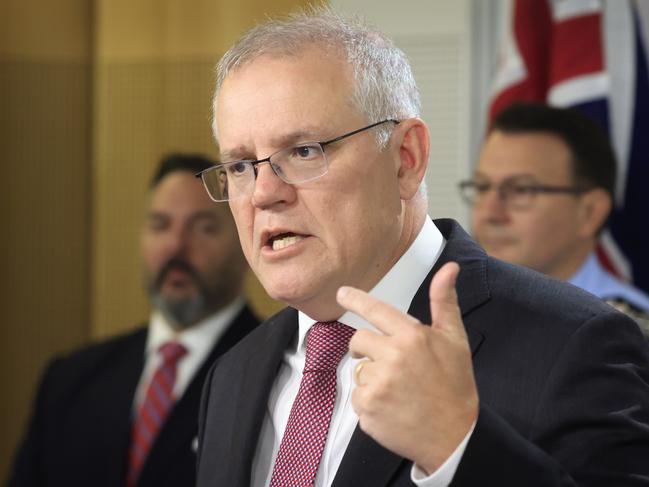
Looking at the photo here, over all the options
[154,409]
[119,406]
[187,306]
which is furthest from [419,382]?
[187,306]

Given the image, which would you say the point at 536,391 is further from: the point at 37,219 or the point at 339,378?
the point at 37,219

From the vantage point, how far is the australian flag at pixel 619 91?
3.99 metres

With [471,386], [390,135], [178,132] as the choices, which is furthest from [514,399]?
[178,132]

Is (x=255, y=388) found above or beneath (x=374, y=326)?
beneath

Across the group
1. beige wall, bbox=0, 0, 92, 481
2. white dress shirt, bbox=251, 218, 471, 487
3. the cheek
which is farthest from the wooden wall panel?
the cheek

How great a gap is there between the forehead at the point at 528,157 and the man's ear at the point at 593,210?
10cm

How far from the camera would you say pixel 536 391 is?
1.48m

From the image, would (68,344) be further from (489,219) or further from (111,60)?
(489,219)

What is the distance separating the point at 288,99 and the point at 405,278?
327 mm

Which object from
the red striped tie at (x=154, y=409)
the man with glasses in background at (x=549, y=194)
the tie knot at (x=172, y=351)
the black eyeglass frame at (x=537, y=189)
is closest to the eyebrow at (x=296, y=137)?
the man with glasses in background at (x=549, y=194)

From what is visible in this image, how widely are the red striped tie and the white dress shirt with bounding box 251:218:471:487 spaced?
74.5 inches

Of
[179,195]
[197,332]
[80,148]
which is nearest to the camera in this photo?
[197,332]

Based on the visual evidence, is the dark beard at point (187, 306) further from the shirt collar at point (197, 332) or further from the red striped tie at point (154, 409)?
the red striped tie at point (154, 409)

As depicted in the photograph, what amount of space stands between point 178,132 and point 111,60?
0.45m
